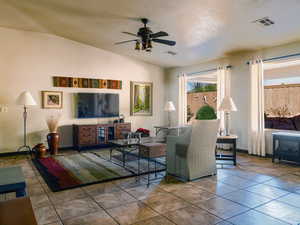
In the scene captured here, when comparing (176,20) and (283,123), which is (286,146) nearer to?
(283,123)

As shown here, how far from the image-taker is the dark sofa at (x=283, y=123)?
210 inches

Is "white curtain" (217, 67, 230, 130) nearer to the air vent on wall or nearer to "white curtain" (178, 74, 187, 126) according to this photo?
"white curtain" (178, 74, 187, 126)

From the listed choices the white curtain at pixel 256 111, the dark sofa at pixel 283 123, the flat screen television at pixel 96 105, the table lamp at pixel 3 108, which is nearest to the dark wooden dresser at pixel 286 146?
the white curtain at pixel 256 111

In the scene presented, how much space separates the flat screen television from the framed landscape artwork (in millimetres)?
630

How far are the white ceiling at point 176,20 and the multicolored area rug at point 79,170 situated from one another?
2.93 meters

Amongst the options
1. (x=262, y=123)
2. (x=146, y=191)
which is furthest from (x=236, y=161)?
(x=146, y=191)

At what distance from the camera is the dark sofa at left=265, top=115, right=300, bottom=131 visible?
5324mm

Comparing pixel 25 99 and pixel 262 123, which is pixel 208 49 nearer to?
pixel 262 123

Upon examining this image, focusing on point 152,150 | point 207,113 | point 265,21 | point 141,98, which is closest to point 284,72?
point 207,113

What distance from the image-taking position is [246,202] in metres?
2.88

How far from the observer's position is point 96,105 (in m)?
6.80

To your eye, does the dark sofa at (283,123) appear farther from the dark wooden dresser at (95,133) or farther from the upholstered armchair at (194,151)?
the dark wooden dresser at (95,133)

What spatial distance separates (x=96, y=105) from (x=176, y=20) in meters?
3.60

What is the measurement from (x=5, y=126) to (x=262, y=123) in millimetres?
6293
